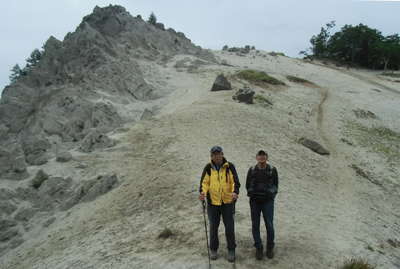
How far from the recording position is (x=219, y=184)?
30.7 ft

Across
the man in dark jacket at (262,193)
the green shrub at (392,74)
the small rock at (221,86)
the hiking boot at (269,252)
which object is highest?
the small rock at (221,86)

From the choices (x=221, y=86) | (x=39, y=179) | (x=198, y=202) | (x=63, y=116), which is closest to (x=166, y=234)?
(x=198, y=202)

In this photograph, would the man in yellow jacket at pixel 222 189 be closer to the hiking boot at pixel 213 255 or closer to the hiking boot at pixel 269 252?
the hiking boot at pixel 213 255

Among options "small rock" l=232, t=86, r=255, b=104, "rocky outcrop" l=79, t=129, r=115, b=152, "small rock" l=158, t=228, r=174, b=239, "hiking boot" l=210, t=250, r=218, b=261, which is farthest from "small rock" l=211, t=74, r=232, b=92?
"hiking boot" l=210, t=250, r=218, b=261

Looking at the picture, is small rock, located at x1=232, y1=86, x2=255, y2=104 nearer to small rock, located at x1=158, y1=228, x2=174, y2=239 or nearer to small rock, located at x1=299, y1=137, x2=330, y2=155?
small rock, located at x1=299, y1=137, x2=330, y2=155

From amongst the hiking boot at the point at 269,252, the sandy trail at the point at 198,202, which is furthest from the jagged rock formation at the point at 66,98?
the hiking boot at the point at 269,252

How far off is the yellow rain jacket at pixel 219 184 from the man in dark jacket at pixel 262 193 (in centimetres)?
56

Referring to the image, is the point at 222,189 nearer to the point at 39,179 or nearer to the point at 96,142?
the point at 39,179

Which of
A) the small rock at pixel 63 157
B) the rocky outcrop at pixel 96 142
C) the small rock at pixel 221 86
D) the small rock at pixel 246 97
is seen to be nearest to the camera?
the small rock at pixel 63 157

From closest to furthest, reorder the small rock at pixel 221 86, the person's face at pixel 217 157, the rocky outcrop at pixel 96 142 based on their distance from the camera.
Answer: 1. the person's face at pixel 217 157
2. the rocky outcrop at pixel 96 142
3. the small rock at pixel 221 86

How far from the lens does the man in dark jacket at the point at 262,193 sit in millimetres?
9641

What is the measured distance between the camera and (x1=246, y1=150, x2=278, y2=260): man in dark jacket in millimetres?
9641

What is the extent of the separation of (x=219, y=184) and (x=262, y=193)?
121 centimetres

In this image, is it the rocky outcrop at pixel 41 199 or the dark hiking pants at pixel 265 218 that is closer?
the dark hiking pants at pixel 265 218
